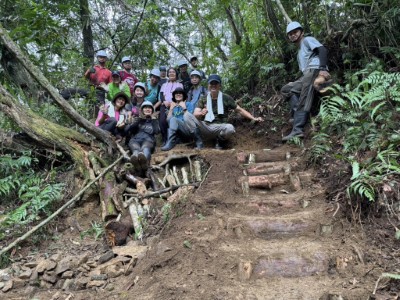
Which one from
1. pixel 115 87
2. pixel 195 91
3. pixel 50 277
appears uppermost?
pixel 115 87

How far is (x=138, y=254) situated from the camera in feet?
14.4

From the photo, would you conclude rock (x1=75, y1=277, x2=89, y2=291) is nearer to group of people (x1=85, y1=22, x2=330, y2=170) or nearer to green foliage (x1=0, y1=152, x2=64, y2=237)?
green foliage (x1=0, y1=152, x2=64, y2=237)

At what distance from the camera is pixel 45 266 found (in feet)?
14.5

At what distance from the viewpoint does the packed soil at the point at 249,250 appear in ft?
11.1

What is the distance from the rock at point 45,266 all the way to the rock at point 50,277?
8 cm

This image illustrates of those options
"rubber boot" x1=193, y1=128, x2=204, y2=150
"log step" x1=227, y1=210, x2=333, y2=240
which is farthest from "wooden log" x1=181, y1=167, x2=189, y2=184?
"log step" x1=227, y1=210, x2=333, y2=240

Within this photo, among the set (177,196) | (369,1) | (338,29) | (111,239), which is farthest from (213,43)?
(111,239)

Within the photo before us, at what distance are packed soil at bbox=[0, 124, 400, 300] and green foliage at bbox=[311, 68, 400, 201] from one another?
46 centimetres

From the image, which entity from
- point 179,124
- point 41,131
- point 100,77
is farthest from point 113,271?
point 100,77

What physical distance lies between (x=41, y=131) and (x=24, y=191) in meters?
1.17

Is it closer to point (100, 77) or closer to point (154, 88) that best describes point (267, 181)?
point (154, 88)

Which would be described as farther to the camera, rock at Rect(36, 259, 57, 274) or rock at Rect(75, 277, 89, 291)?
rock at Rect(36, 259, 57, 274)

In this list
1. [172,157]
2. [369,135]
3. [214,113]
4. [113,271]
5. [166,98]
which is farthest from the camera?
[166,98]

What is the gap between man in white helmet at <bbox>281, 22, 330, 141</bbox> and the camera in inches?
283
